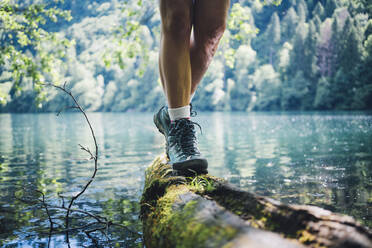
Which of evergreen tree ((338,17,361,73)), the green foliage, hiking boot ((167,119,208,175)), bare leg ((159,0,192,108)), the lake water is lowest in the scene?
the lake water

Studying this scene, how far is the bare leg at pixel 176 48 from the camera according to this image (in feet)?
6.69

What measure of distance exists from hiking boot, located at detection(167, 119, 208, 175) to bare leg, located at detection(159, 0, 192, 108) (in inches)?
6.0

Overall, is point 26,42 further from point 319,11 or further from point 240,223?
point 319,11

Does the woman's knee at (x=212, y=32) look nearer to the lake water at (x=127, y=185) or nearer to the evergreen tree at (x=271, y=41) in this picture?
the lake water at (x=127, y=185)

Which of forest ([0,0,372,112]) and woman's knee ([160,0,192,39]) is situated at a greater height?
forest ([0,0,372,112])

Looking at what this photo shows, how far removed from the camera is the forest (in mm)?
7949

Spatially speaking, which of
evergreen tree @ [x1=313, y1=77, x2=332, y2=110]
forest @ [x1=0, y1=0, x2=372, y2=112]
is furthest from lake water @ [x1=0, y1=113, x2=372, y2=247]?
evergreen tree @ [x1=313, y1=77, x2=332, y2=110]

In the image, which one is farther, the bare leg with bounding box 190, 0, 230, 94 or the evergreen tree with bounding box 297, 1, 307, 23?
the evergreen tree with bounding box 297, 1, 307, 23

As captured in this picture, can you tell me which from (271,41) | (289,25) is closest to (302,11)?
(289,25)

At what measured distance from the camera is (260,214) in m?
1.24

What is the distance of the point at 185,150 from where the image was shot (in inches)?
83.4

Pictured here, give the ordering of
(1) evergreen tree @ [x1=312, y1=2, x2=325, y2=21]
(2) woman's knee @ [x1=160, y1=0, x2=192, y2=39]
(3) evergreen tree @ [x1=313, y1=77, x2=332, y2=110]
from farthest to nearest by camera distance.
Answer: (1) evergreen tree @ [x1=312, y1=2, x2=325, y2=21] < (3) evergreen tree @ [x1=313, y1=77, x2=332, y2=110] < (2) woman's knee @ [x1=160, y1=0, x2=192, y2=39]

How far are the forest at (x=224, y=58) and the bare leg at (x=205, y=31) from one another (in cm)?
90

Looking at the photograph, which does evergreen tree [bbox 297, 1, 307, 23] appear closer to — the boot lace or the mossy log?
the boot lace
